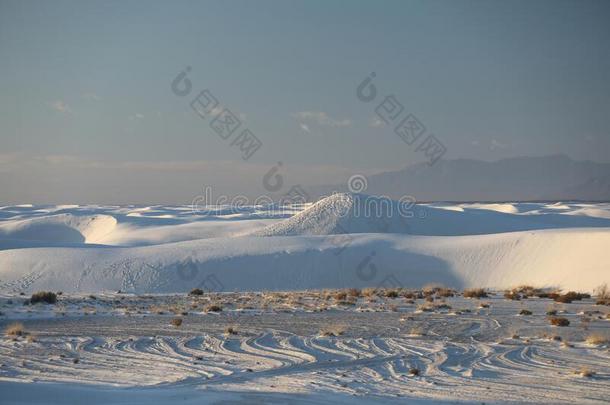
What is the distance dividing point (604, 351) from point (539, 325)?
13.4 feet

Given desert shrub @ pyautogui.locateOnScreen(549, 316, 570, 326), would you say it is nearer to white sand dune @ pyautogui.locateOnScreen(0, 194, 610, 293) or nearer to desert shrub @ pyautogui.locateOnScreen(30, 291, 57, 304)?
white sand dune @ pyautogui.locateOnScreen(0, 194, 610, 293)

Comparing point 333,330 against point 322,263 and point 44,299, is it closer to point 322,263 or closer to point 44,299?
point 44,299

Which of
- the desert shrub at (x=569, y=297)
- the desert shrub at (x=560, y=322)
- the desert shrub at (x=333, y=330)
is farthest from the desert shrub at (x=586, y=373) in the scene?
the desert shrub at (x=569, y=297)

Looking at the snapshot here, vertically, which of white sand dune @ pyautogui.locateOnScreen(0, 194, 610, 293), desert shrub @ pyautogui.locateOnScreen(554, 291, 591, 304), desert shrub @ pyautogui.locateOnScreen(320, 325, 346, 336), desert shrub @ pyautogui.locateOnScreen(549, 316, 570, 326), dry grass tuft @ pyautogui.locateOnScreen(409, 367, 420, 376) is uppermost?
white sand dune @ pyautogui.locateOnScreen(0, 194, 610, 293)

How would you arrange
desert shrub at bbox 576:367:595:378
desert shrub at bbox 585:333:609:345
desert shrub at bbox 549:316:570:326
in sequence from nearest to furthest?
desert shrub at bbox 576:367:595:378, desert shrub at bbox 585:333:609:345, desert shrub at bbox 549:316:570:326

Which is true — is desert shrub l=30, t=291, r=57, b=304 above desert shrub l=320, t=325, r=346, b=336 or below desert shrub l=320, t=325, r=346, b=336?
above

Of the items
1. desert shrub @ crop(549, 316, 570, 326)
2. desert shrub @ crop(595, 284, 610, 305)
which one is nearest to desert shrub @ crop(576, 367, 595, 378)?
desert shrub @ crop(549, 316, 570, 326)

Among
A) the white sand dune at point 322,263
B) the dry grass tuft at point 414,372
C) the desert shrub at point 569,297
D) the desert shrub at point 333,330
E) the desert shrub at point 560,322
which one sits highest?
the white sand dune at point 322,263

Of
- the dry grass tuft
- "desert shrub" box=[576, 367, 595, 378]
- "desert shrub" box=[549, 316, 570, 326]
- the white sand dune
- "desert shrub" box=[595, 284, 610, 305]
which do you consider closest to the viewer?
"desert shrub" box=[576, 367, 595, 378]

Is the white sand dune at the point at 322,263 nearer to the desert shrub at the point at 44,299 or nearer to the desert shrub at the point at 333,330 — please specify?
the desert shrub at the point at 44,299

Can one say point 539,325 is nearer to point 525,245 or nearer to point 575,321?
point 575,321

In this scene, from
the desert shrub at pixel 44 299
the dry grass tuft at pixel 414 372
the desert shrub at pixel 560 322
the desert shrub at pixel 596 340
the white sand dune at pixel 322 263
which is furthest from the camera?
the white sand dune at pixel 322 263

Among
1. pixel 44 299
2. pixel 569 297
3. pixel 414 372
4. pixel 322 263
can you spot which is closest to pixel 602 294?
pixel 569 297

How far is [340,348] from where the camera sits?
1429 cm
